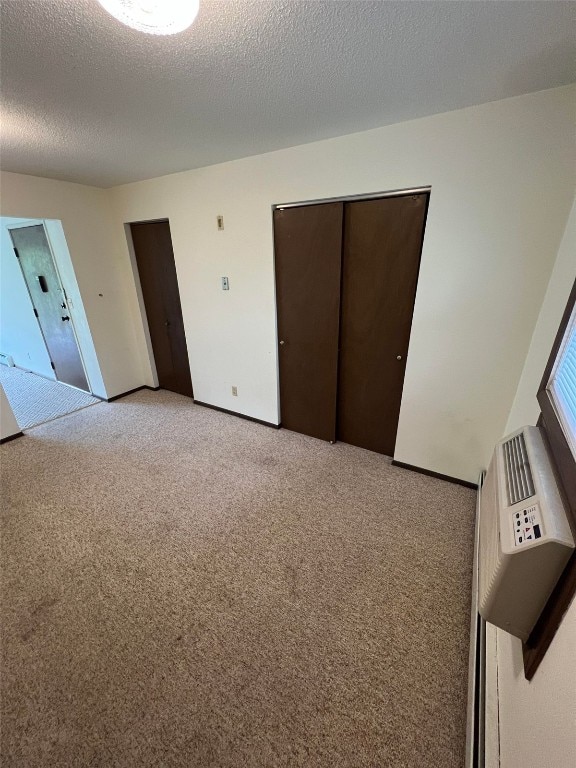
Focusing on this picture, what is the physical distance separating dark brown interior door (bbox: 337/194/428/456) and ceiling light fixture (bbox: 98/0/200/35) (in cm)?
146

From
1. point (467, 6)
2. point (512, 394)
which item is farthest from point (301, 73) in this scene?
point (512, 394)

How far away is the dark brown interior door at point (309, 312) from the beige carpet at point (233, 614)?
1.80 ft

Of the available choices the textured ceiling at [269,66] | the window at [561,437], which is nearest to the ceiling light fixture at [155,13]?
the textured ceiling at [269,66]

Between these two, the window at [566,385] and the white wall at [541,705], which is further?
the window at [566,385]

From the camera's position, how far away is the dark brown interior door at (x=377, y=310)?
79.4 inches

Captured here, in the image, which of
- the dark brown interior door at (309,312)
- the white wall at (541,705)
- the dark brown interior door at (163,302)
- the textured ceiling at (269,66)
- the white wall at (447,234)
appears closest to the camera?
the white wall at (541,705)

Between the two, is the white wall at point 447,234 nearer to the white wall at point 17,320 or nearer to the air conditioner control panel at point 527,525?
the air conditioner control panel at point 527,525

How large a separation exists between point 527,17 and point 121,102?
5.51ft

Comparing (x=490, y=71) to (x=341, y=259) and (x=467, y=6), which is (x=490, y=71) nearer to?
(x=467, y=6)

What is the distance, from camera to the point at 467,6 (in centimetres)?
94

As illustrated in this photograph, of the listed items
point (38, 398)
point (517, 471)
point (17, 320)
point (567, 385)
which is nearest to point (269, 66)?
point (567, 385)

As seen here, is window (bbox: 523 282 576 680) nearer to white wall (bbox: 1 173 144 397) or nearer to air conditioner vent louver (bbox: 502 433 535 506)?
air conditioner vent louver (bbox: 502 433 535 506)

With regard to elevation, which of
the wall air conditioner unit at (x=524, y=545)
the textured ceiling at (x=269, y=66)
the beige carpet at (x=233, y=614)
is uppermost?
the textured ceiling at (x=269, y=66)

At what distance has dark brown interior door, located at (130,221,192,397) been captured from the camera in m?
3.26
